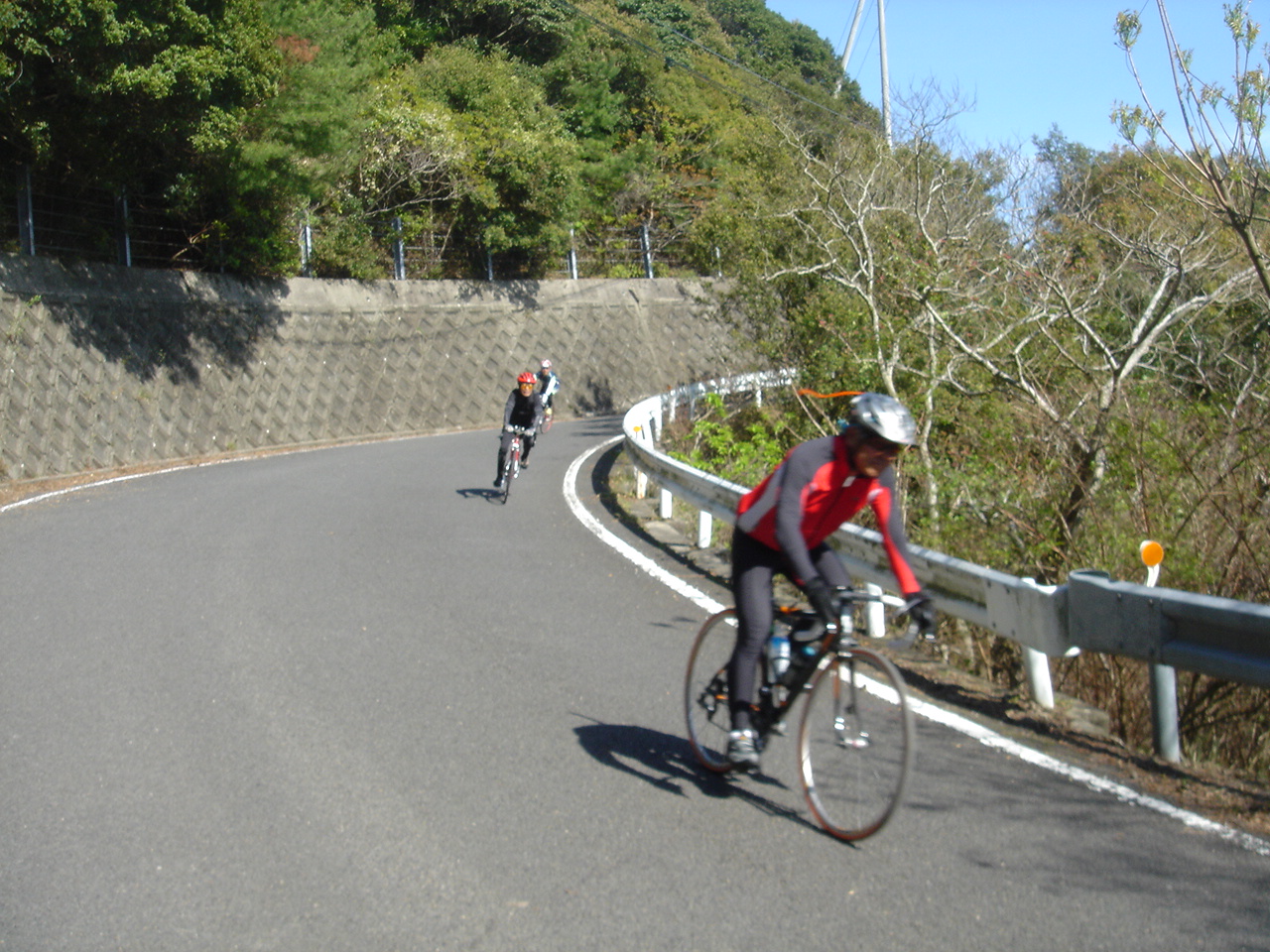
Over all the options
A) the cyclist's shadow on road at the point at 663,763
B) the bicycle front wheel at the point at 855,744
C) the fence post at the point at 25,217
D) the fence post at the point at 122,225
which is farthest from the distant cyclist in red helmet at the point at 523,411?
the fence post at the point at 122,225

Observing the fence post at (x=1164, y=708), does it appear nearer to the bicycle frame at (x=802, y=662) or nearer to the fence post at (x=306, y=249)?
the bicycle frame at (x=802, y=662)

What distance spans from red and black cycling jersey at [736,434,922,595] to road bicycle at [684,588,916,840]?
243mm

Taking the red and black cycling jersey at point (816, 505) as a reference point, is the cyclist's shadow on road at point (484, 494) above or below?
below

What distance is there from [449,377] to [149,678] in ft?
78.8

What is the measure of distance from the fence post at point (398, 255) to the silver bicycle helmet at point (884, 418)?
27514 mm

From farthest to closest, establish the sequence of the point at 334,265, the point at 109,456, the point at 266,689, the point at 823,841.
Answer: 1. the point at 334,265
2. the point at 109,456
3. the point at 266,689
4. the point at 823,841

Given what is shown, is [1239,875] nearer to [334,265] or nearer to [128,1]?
[128,1]

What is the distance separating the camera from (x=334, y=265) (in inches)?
1127

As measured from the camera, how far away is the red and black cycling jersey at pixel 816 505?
181 inches

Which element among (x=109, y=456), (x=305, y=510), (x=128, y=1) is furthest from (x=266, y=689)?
(x=109, y=456)

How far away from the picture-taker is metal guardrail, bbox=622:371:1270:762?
15.9 ft

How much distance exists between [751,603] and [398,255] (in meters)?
27.5

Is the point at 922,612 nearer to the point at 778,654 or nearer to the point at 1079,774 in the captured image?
the point at 778,654

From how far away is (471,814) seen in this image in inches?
188
